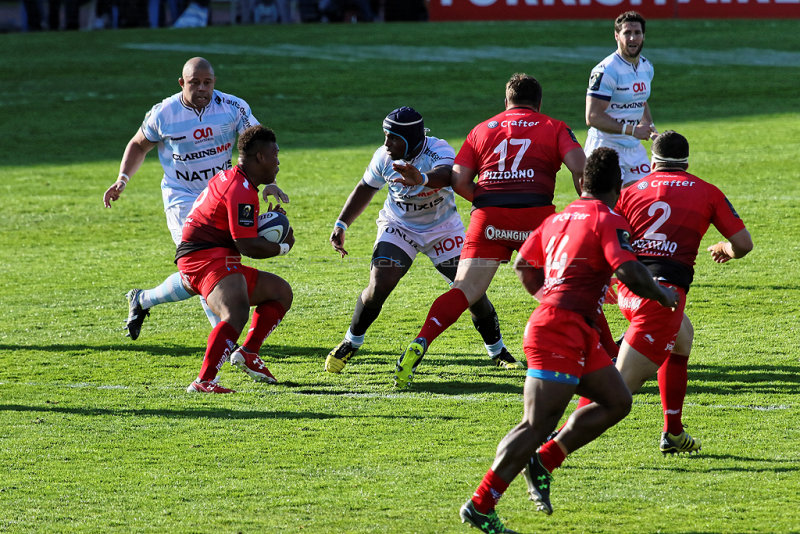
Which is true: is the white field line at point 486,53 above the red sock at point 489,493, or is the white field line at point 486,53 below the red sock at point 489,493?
above

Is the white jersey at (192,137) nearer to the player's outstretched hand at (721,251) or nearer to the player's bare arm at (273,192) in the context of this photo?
the player's bare arm at (273,192)

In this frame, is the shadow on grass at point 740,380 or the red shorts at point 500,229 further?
the red shorts at point 500,229

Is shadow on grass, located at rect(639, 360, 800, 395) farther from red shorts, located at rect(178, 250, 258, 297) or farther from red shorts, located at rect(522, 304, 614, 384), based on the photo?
red shorts, located at rect(178, 250, 258, 297)

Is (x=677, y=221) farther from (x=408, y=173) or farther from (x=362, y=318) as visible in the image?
(x=362, y=318)

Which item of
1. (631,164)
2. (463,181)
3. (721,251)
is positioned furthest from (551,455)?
(631,164)

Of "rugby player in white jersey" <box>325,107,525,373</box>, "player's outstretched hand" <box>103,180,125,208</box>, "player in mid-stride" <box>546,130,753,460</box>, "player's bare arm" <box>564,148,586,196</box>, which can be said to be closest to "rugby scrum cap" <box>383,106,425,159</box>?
"rugby player in white jersey" <box>325,107,525,373</box>

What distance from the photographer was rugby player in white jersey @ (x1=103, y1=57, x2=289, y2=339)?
29.9 feet

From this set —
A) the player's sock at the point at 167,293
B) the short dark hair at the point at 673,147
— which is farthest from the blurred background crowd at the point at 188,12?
the short dark hair at the point at 673,147

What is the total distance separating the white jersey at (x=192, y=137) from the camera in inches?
361

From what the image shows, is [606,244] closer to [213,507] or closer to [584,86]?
[213,507]

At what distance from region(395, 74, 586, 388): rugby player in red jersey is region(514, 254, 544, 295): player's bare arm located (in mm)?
1201

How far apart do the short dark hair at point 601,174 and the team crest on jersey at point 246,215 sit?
2.83 m

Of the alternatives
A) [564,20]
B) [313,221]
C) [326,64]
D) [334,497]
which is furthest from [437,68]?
[334,497]

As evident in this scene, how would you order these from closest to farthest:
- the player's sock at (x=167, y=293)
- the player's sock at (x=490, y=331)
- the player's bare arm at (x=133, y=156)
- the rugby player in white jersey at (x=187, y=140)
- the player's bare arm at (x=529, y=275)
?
the player's bare arm at (x=529, y=275), the player's sock at (x=490, y=331), the player's sock at (x=167, y=293), the rugby player in white jersey at (x=187, y=140), the player's bare arm at (x=133, y=156)
